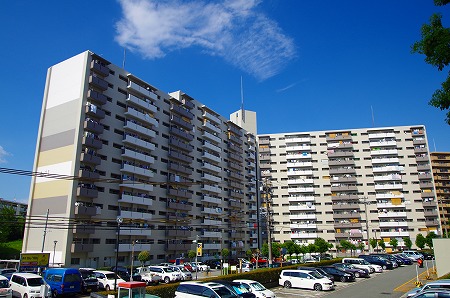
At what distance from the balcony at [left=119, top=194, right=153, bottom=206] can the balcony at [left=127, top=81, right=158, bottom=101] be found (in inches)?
763

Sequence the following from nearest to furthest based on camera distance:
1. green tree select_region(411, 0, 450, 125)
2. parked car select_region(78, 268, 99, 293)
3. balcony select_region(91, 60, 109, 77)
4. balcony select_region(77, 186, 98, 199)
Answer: green tree select_region(411, 0, 450, 125)
parked car select_region(78, 268, 99, 293)
balcony select_region(77, 186, 98, 199)
balcony select_region(91, 60, 109, 77)

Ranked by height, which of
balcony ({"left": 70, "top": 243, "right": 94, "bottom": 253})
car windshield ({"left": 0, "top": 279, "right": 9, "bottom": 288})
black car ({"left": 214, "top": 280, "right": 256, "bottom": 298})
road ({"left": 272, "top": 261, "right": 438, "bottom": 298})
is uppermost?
balcony ({"left": 70, "top": 243, "right": 94, "bottom": 253})

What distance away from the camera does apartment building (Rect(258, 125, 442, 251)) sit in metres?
99.9

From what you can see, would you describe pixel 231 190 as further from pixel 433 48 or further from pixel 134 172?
pixel 433 48

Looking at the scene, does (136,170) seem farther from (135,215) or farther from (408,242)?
(408,242)

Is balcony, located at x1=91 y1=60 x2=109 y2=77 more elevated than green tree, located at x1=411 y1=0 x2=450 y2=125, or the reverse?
balcony, located at x1=91 y1=60 x2=109 y2=77

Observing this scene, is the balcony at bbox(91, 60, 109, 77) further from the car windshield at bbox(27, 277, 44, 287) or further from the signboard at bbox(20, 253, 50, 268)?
the car windshield at bbox(27, 277, 44, 287)

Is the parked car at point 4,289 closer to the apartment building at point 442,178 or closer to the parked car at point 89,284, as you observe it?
the parked car at point 89,284

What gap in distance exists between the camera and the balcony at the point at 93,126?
5259 centimetres

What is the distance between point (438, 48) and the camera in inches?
482

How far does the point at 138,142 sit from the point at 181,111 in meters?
15.9

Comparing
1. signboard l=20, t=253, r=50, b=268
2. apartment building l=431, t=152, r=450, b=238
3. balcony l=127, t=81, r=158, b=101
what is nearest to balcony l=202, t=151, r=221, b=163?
balcony l=127, t=81, r=158, b=101

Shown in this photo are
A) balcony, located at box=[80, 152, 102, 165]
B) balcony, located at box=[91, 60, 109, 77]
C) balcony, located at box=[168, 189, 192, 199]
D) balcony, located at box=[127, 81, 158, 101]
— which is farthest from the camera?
balcony, located at box=[168, 189, 192, 199]

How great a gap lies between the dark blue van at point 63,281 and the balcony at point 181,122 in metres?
46.5
